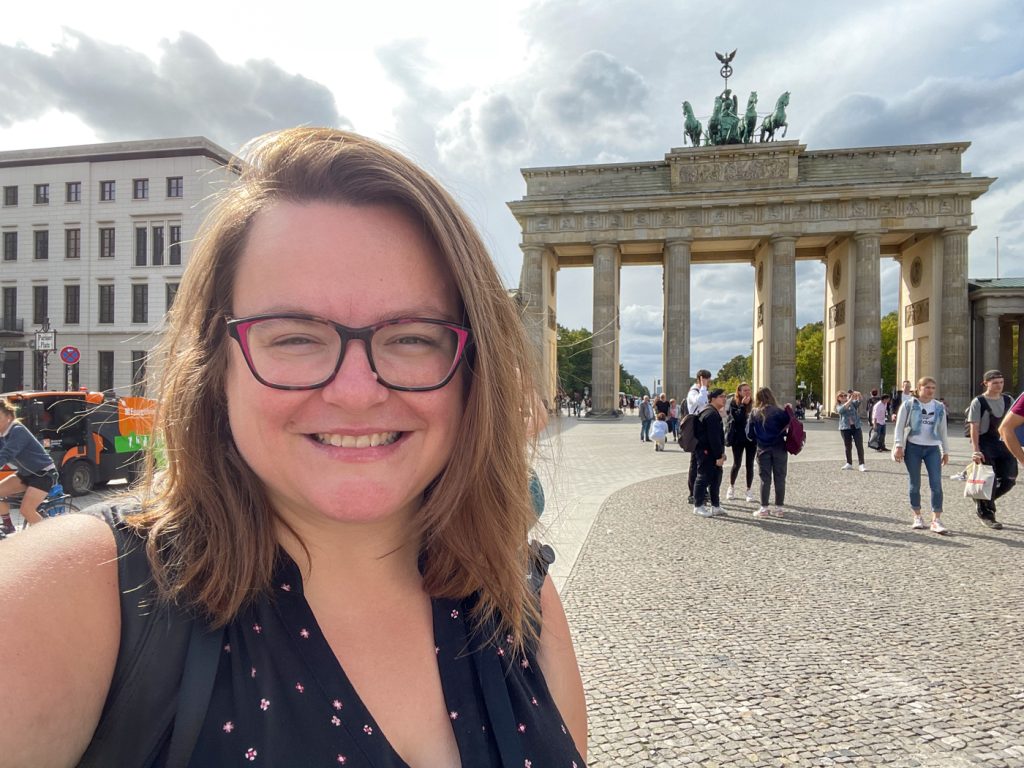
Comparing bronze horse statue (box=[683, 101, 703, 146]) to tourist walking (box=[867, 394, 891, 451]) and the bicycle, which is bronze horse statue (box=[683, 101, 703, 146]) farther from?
the bicycle

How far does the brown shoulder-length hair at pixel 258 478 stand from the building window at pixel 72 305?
142 feet

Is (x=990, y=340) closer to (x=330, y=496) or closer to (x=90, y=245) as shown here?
(x=330, y=496)

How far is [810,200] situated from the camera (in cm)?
3956

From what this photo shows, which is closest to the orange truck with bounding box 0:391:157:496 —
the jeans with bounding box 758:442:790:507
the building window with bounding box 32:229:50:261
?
the jeans with bounding box 758:442:790:507

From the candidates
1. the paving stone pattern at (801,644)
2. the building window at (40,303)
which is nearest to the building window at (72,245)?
the building window at (40,303)

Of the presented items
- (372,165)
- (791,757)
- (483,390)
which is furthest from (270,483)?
(791,757)

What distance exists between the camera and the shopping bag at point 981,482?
27.0 feet

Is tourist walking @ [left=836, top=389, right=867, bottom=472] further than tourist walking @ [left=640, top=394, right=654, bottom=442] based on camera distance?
No

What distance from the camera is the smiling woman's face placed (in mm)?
1099

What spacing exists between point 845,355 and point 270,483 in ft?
145

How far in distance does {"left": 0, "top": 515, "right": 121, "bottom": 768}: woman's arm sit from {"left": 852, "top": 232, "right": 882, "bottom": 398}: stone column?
42110mm

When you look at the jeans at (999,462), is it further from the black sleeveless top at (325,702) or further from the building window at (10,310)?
the building window at (10,310)

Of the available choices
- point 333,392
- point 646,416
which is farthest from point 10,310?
point 333,392

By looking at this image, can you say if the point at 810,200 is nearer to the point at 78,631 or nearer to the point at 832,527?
the point at 832,527
